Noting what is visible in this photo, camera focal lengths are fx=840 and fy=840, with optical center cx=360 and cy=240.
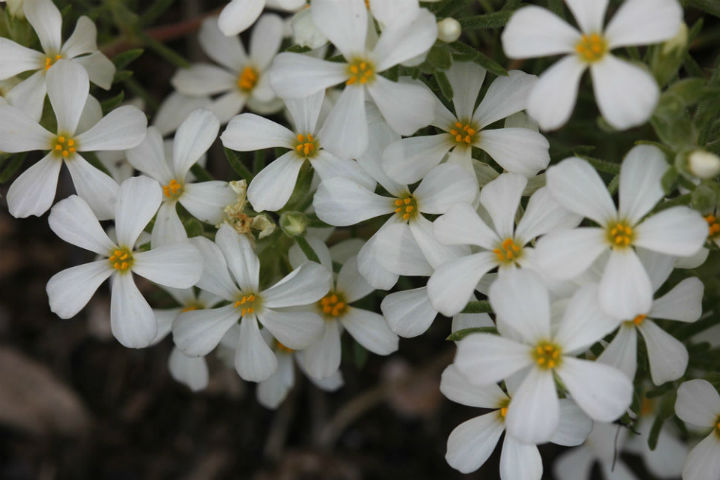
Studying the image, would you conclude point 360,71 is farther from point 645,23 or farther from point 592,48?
point 645,23

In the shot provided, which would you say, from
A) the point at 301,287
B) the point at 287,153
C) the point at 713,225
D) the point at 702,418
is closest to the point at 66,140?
the point at 287,153

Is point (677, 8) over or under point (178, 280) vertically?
over

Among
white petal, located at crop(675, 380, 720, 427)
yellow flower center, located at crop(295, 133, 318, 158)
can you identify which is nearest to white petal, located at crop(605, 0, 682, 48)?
yellow flower center, located at crop(295, 133, 318, 158)

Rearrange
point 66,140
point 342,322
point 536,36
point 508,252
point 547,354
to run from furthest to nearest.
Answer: point 342,322 → point 66,140 → point 508,252 → point 547,354 → point 536,36

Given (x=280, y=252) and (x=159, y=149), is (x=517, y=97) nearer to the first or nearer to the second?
(x=280, y=252)

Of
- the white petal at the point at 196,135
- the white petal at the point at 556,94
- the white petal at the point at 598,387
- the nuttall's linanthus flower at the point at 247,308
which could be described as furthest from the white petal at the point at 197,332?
the white petal at the point at 556,94

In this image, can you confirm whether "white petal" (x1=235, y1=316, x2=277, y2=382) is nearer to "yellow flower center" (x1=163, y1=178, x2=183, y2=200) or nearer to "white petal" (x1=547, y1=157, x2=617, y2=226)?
"yellow flower center" (x1=163, y1=178, x2=183, y2=200)

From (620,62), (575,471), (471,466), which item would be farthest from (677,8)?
(575,471)
